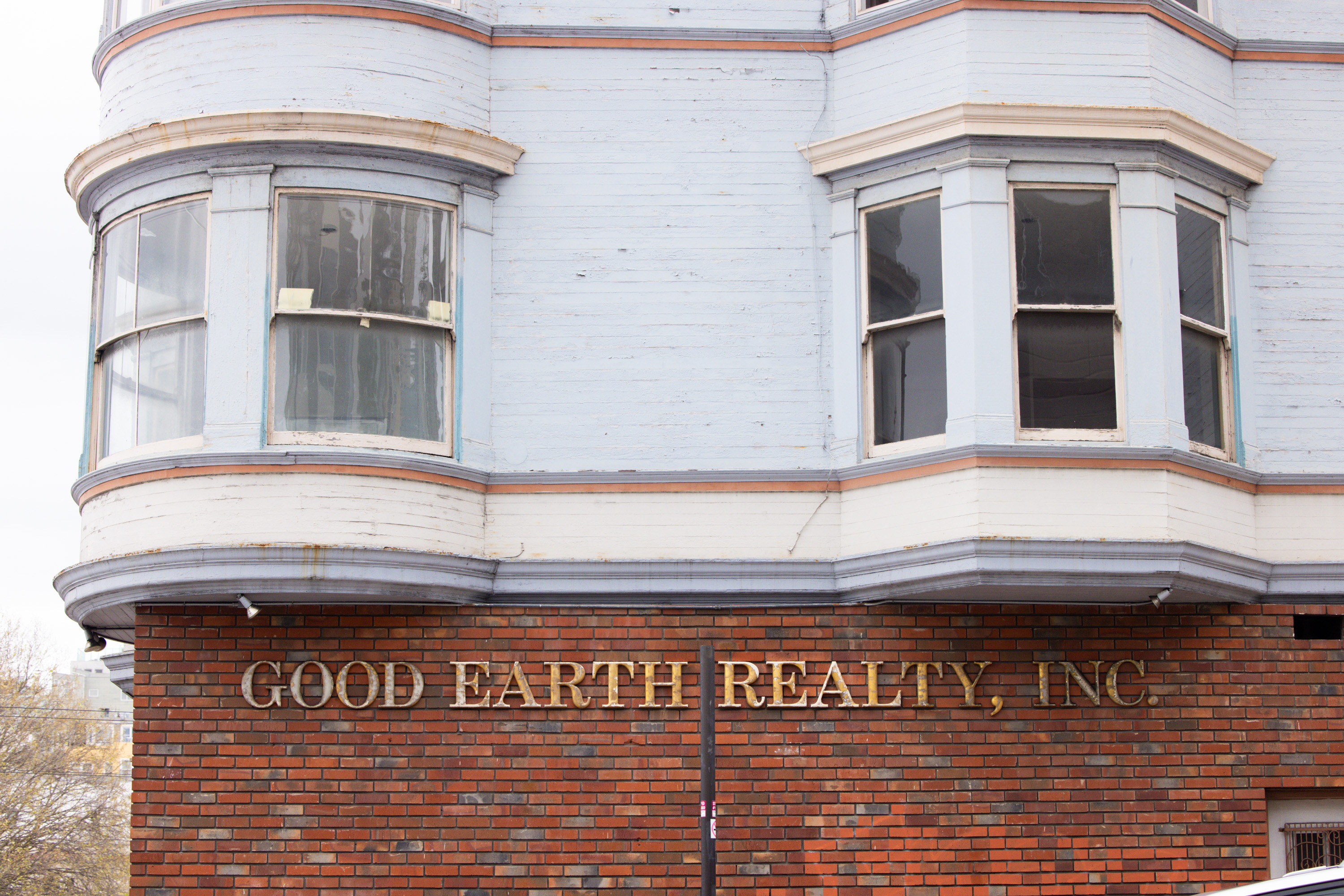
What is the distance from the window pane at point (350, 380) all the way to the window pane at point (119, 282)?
50.2 inches

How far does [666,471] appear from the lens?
10039 mm

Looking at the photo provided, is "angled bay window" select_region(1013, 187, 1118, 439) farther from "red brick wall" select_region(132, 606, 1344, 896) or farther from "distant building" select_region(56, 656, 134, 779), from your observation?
"distant building" select_region(56, 656, 134, 779)

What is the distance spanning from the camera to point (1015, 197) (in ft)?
32.6

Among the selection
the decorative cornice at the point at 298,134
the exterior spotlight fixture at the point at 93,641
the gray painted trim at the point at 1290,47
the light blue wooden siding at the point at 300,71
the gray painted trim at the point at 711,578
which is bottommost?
the exterior spotlight fixture at the point at 93,641

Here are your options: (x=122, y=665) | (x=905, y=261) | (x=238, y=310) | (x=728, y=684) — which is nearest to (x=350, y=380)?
(x=238, y=310)

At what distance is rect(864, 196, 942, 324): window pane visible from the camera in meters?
10.0

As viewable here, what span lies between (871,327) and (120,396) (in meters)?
5.21

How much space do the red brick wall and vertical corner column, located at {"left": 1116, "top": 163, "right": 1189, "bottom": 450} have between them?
1392 millimetres

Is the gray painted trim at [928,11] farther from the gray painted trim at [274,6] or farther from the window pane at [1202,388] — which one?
the gray painted trim at [274,6]

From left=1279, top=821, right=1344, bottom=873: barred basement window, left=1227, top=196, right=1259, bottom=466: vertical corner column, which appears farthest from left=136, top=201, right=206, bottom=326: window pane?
left=1279, top=821, right=1344, bottom=873: barred basement window

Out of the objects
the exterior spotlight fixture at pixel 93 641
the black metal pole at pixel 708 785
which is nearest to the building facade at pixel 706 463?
the exterior spotlight fixture at pixel 93 641

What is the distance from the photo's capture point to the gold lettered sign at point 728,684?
Result: 9.66 m

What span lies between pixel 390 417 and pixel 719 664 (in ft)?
9.00

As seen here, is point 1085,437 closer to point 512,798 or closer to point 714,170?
point 714,170
